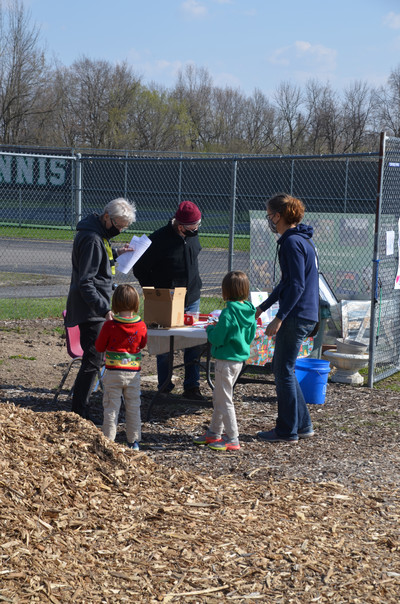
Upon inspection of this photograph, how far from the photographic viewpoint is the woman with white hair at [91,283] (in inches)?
232

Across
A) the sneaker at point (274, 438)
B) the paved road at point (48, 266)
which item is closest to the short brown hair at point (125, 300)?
the sneaker at point (274, 438)

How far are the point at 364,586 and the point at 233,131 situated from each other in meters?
50.5

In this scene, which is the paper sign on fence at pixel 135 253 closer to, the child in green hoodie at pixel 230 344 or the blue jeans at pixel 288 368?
the child in green hoodie at pixel 230 344

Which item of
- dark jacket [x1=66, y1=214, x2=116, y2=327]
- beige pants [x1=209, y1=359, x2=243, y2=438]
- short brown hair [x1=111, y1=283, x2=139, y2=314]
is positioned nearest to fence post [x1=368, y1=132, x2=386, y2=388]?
beige pants [x1=209, y1=359, x2=243, y2=438]

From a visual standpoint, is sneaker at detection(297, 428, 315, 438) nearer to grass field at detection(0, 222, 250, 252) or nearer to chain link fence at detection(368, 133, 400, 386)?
chain link fence at detection(368, 133, 400, 386)

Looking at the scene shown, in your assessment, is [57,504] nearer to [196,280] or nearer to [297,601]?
[297,601]

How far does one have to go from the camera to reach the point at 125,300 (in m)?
5.51

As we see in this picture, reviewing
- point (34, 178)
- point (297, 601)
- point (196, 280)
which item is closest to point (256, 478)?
point (297, 601)

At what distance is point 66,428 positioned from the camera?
4.92m

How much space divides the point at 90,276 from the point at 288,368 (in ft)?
5.74

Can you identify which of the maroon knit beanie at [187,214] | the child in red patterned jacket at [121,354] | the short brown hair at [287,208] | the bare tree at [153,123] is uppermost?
the bare tree at [153,123]

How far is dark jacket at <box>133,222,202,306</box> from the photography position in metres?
6.96

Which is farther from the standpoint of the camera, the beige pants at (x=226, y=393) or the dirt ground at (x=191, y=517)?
the beige pants at (x=226, y=393)

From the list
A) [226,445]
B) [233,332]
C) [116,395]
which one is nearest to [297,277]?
[233,332]
